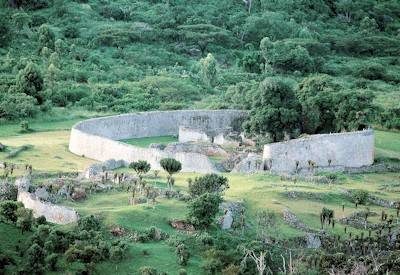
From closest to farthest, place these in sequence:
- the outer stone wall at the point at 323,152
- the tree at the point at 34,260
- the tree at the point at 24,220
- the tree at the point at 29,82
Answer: the tree at the point at 34,260, the tree at the point at 24,220, the outer stone wall at the point at 323,152, the tree at the point at 29,82

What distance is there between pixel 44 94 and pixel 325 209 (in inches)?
1479

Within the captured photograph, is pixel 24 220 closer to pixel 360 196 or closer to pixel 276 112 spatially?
pixel 360 196

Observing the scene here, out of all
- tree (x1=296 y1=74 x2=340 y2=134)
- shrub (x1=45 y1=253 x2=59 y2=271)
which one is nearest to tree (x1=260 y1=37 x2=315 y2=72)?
tree (x1=296 y1=74 x2=340 y2=134)

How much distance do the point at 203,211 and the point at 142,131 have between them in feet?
89.5

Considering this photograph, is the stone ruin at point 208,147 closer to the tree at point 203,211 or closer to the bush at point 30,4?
the tree at point 203,211

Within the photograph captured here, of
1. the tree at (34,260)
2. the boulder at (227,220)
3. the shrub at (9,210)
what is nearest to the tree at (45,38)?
the boulder at (227,220)

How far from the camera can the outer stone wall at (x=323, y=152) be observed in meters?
56.6

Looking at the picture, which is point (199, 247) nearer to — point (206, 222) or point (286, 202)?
point (206, 222)

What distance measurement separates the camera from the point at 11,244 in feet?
131

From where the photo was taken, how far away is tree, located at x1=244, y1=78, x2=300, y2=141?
6247 centimetres

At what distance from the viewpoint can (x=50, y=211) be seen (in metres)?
43.8

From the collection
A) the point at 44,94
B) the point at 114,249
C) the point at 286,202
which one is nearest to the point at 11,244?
the point at 114,249

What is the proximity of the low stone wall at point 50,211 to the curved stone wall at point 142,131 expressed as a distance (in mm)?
12508

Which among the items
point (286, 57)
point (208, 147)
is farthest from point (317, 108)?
point (286, 57)
